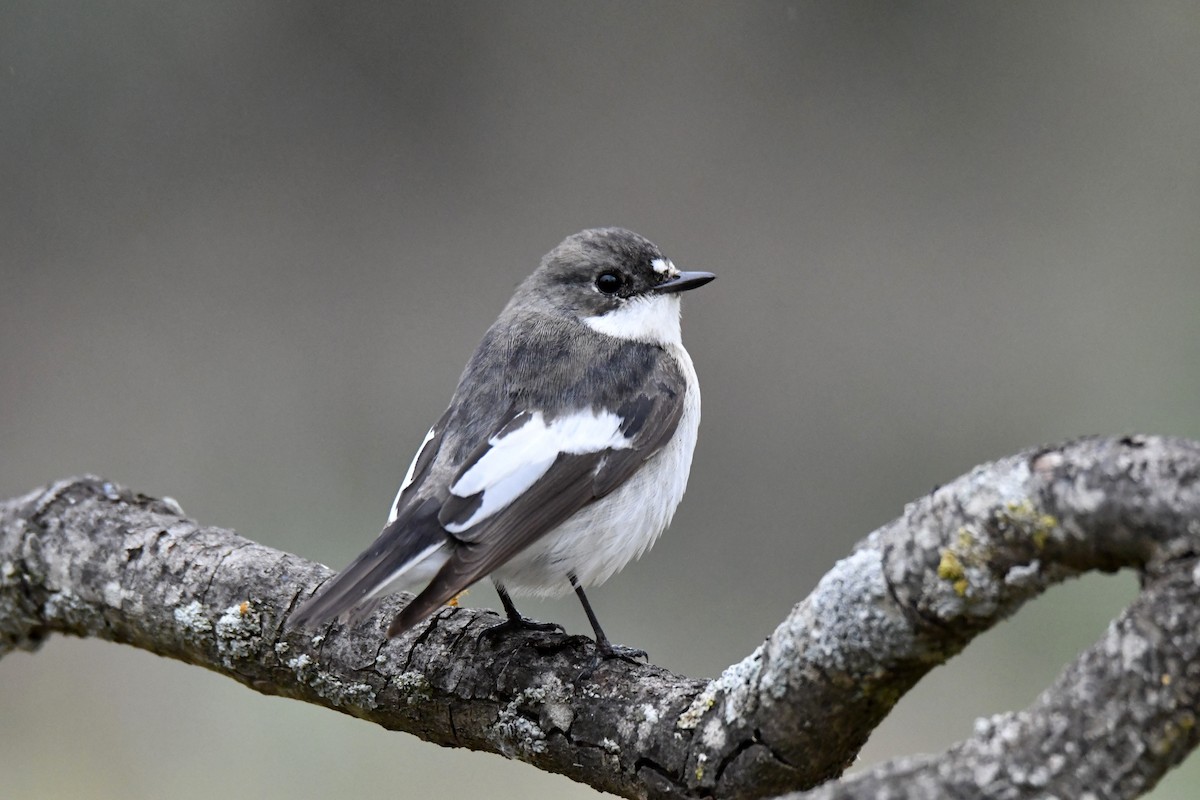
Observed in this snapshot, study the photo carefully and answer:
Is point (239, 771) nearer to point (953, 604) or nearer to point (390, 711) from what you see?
point (390, 711)

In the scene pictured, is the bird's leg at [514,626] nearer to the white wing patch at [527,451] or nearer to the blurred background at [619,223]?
the white wing patch at [527,451]

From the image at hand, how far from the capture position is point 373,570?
108 inches

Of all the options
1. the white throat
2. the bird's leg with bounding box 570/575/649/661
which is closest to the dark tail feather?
the bird's leg with bounding box 570/575/649/661

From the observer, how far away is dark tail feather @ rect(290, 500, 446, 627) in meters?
2.62

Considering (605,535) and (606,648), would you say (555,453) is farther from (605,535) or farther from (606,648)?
(606,648)

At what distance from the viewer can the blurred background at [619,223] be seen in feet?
24.3

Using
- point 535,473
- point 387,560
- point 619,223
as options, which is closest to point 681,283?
point 535,473

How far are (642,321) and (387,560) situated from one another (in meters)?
1.47

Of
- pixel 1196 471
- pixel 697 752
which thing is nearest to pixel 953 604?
pixel 1196 471

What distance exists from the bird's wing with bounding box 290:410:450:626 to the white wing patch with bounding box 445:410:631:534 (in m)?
0.07

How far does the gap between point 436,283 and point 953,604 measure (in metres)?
7.05

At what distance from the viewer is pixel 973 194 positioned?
8617 millimetres

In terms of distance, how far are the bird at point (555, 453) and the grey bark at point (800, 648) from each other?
0.67 ft

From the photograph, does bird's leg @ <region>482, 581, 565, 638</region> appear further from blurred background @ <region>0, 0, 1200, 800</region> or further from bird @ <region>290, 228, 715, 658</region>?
blurred background @ <region>0, 0, 1200, 800</region>
